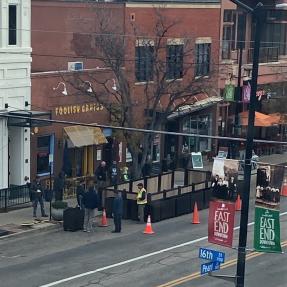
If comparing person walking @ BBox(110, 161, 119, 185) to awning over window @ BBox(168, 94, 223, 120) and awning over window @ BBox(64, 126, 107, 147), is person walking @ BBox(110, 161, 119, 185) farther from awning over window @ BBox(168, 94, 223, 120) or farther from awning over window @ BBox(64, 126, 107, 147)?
awning over window @ BBox(168, 94, 223, 120)

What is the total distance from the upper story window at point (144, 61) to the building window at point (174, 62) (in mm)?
828

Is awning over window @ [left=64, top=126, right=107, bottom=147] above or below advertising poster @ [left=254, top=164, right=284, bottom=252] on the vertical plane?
below

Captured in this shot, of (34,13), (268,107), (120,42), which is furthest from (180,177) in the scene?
(268,107)

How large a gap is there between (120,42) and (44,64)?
4.06m

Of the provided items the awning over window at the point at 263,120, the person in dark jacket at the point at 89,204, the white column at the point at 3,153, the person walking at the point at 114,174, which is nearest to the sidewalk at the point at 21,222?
the person in dark jacket at the point at 89,204

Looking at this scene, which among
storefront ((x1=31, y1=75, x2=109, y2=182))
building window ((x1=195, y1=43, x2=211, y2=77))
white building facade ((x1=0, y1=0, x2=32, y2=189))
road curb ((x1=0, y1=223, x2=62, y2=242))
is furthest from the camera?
building window ((x1=195, y1=43, x2=211, y2=77))

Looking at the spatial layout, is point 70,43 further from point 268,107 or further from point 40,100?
point 268,107

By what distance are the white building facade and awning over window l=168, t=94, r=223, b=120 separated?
932 cm

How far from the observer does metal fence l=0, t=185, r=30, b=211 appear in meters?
31.4

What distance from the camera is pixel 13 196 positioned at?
106ft

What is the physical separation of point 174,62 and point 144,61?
1591 mm

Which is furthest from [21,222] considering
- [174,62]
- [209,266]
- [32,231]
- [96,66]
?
[209,266]

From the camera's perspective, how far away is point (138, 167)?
1441 inches

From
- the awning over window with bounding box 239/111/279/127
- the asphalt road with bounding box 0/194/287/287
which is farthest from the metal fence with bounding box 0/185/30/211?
the awning over window with bounding box 239/111/279/127
